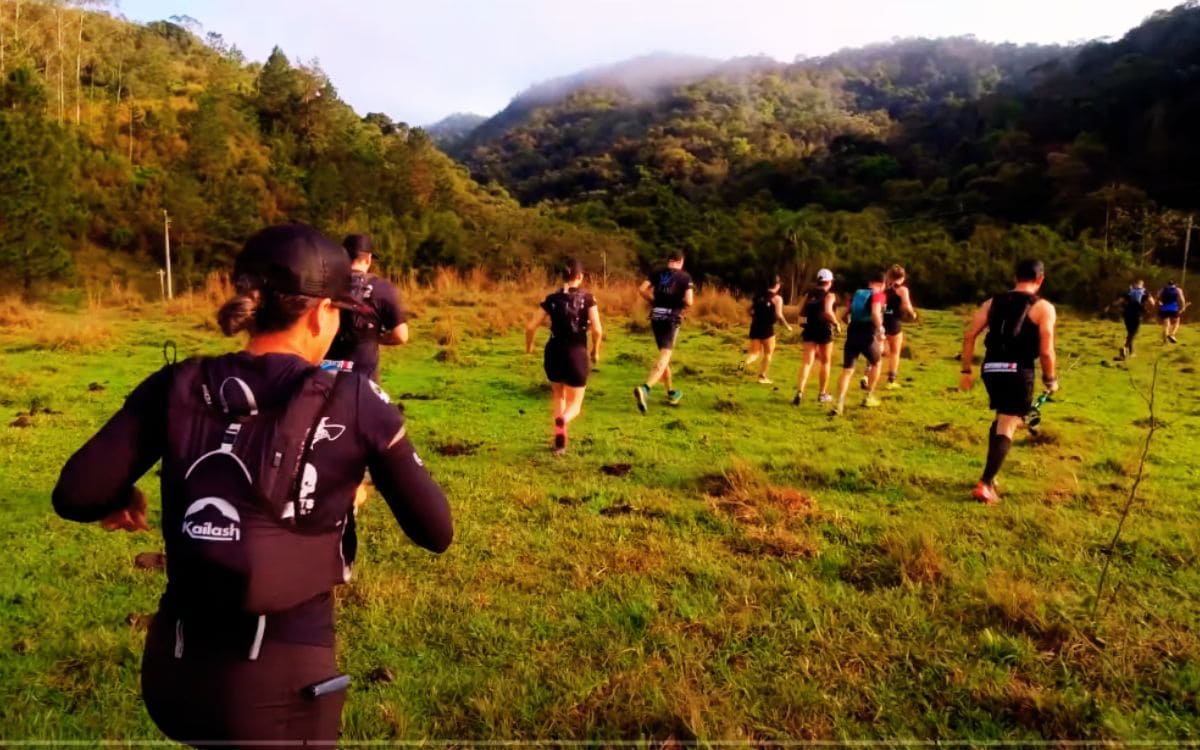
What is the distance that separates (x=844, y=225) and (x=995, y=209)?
668 inches

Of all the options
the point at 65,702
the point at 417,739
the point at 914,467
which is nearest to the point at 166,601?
the point at 417,739

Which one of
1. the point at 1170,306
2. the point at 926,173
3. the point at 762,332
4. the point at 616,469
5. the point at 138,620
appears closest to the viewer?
the point at 138,620

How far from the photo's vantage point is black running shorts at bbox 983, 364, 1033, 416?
6.54 metres

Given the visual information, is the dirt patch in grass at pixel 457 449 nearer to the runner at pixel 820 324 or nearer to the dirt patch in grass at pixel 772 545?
the dirt patch in grass at pixel 772 545

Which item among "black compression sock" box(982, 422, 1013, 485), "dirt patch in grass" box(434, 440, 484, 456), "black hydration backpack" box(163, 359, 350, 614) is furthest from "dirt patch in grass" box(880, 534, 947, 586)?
"dirt patch in grass" box(434, 440, 484, 456)

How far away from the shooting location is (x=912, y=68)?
540 feet

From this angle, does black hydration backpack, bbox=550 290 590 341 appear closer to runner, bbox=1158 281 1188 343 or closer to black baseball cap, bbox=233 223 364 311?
black baseball cap, bbox=233 223 364 311

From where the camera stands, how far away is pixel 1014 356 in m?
6.57

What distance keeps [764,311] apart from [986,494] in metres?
6.66

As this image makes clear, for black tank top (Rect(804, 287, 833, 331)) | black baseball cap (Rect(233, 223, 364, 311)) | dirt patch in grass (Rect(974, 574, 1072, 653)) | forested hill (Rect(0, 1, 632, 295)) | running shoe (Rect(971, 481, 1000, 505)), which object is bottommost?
running shoe (Rect(971, 481, 1000, 505))

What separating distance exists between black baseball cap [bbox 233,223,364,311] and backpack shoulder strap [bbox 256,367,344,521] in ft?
0.76

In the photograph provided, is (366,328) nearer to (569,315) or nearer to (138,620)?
(138,620)

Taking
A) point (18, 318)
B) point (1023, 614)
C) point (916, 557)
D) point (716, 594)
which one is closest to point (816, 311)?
point (916, 557)

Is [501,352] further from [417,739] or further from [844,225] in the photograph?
[844,225]
